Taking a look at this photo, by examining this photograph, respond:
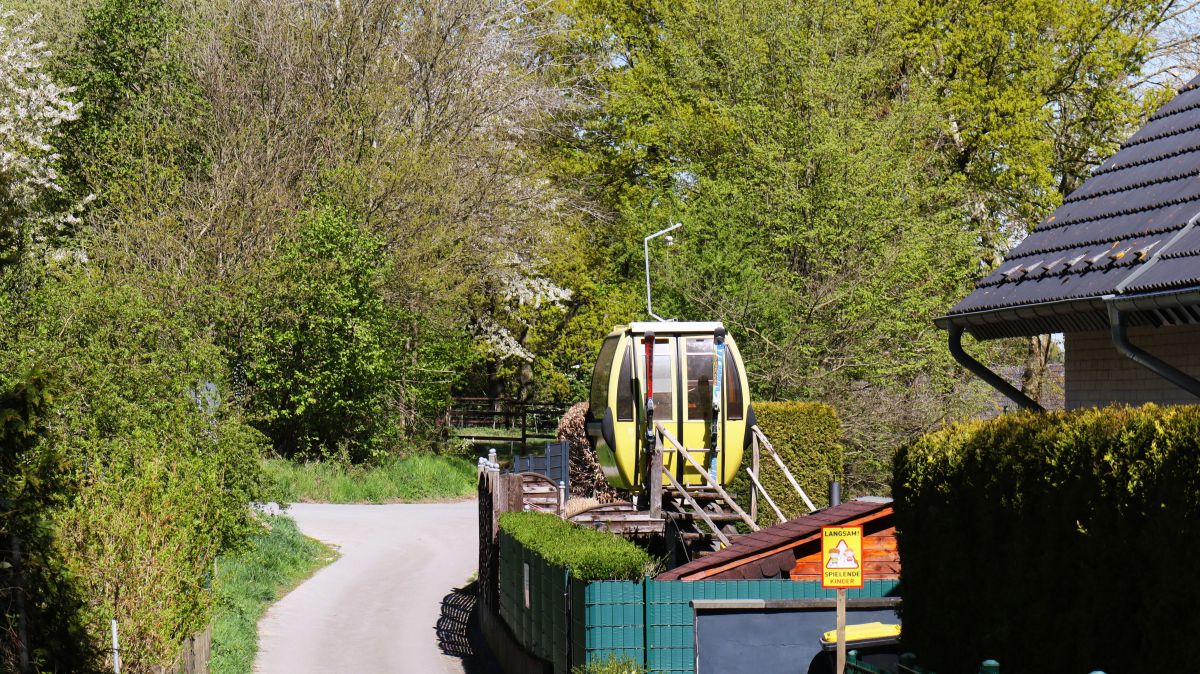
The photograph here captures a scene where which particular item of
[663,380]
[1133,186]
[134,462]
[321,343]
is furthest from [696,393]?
[321,343]

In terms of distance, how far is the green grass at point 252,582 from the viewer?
17062 mm

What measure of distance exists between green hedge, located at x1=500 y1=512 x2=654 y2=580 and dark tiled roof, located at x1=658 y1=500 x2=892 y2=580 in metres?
0.50

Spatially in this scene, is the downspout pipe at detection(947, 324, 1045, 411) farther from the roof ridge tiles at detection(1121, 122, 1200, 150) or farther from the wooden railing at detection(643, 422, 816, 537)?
the wooden railing at detection(643, 422, 816, 537)

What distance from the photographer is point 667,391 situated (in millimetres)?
20453

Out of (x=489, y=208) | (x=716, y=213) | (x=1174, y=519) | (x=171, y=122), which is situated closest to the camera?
(x=1174, y=519)

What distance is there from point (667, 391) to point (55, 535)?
33.1ft

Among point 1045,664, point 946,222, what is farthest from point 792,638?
point 946,222

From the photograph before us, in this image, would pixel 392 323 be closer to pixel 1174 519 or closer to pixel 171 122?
pixel 171 122

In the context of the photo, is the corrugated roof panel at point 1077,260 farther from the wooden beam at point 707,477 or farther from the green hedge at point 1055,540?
the wooden beam at point 707,477

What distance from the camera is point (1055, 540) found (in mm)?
7750

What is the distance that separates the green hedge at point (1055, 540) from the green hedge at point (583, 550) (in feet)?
12.1

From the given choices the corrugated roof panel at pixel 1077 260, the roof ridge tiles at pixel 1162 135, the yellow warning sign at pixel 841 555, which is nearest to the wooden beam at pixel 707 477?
the corrugated roof panel at pixel 1077 260

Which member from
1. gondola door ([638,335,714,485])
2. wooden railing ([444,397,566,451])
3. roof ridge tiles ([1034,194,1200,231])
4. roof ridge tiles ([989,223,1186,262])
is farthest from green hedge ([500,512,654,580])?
wooden railing ([444,397,566,451])

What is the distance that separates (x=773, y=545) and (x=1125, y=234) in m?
5.39
